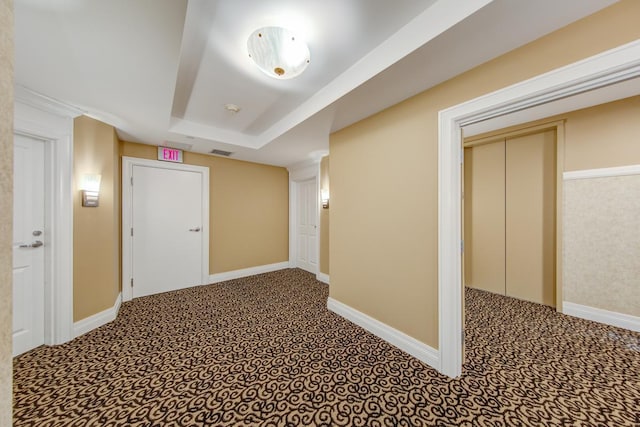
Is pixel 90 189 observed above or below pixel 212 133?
below

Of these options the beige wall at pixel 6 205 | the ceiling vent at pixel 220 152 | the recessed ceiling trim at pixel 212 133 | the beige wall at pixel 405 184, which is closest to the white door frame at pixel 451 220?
the beige wall at pixel 405 184

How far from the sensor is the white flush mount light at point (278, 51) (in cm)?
158

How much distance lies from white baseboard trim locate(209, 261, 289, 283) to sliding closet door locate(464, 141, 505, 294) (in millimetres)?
3556

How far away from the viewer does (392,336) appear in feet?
7.22

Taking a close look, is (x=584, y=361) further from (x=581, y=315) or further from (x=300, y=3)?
(x=300, y=3)

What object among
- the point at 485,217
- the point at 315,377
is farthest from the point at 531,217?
the point at 315,377

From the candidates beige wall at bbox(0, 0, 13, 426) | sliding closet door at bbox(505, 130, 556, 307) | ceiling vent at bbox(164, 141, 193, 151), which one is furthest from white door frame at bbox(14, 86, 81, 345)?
sliding closet door at bbox(505, 130, 556, 307)

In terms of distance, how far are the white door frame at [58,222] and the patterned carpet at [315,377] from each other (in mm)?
236

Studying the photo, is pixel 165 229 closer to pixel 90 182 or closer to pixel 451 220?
pixel 90 182

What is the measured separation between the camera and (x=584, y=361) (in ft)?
6.30

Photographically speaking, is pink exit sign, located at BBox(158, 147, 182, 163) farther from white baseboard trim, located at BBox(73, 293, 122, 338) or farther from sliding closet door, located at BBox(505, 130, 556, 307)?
sliding closet door, located at BBox(505, 130, 556, 307)

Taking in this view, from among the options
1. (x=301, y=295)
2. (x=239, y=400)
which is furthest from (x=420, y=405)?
(x=301, y=295)

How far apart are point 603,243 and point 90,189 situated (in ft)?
A: 18.8

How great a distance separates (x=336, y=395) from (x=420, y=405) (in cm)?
56
